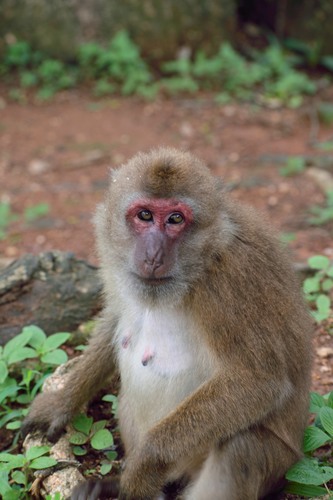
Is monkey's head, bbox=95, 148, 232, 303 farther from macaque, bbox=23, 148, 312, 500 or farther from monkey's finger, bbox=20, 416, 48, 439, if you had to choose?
monkey's finger, bbox=20, 416, 48, 439

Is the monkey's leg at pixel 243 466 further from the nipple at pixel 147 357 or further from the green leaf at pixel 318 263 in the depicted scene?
the green leaf at pixel 318 263

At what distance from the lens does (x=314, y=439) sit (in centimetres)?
362

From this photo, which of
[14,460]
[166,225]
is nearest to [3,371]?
[14,460]

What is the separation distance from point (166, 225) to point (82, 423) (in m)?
1.31

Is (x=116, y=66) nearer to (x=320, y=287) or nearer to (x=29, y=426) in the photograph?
(x=320, y=287)

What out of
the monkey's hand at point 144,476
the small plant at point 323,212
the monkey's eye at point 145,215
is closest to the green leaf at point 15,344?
the monkey's hand at point 144,476

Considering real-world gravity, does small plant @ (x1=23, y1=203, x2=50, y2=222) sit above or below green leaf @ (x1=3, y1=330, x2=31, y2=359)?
above

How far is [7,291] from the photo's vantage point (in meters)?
4.80

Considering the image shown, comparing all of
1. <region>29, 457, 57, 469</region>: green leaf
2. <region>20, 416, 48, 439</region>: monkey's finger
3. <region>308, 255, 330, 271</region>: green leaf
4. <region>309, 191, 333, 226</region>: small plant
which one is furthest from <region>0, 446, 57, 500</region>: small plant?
<region>309, 191, 333, 226</region>: small plant

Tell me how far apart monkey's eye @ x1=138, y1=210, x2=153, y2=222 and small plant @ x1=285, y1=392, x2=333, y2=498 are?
4.08ft

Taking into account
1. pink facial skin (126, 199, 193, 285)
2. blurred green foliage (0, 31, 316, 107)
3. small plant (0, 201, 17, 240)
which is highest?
blurred green foliage (0, 31, 316, 107)

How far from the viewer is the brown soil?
7910mm

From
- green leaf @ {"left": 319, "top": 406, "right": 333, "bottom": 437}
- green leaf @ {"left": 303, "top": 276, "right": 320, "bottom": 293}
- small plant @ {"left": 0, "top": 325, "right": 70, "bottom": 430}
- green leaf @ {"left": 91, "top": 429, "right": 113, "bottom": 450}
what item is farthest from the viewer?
green leaf @ {"left": 303, "top": 276, "right": 320, "bottom": 293}

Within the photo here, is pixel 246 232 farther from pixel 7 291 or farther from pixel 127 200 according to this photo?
pixel 7 291
